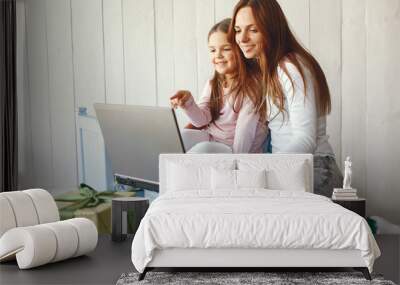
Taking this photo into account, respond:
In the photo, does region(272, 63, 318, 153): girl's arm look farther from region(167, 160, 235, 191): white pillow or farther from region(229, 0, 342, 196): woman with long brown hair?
region(167, 160, 235, 191): white pillow

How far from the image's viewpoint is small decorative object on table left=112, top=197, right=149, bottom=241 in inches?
251

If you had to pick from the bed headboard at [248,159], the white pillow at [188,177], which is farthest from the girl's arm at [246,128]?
the white pillow at [188,177]

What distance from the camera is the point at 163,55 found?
6.88m

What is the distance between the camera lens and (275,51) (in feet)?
22.1

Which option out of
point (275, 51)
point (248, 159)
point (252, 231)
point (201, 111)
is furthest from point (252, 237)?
point (275, 51)

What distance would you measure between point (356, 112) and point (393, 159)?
0.58 metres

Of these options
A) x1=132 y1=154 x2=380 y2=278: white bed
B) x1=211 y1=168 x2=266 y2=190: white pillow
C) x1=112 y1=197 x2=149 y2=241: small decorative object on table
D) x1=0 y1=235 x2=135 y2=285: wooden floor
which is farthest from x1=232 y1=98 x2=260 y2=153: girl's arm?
x1=132 y1=154 x2=380 y2=278: white bed

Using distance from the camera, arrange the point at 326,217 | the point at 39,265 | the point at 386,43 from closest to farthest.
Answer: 1. the point at 326,217
2. the point at 39,265
3. the point at 386,43

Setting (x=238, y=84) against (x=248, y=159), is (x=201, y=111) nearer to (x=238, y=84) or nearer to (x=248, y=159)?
(x=238, y=84)

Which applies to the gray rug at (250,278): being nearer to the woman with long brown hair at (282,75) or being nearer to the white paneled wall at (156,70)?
Answer: the woman with long brown hair at (282,75)

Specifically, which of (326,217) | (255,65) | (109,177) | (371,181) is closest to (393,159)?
(371,181)

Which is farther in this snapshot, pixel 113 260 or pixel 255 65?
pixel 255 65

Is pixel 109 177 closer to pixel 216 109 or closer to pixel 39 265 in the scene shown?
pixel 216 109

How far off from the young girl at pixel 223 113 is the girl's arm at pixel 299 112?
0.92ft
